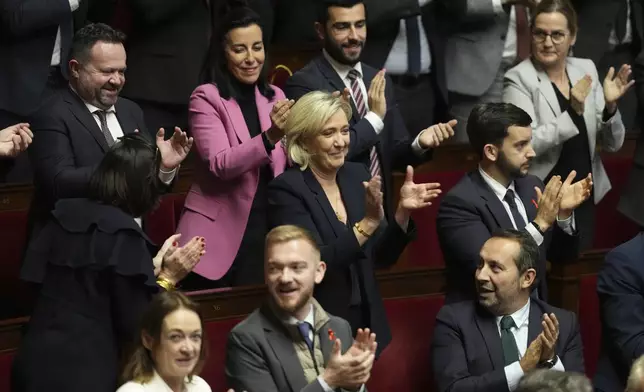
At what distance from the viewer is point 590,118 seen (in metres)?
3.26

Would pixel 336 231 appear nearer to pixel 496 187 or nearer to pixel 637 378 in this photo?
pixel 496 187

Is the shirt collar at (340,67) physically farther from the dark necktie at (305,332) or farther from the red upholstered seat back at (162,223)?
the dark necktie at (305,332)

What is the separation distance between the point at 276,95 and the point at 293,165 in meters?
0.25

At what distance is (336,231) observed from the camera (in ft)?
8.55

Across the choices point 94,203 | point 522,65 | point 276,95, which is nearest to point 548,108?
point 522,65

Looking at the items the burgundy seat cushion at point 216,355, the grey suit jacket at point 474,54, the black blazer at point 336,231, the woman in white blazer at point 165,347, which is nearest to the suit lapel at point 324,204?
the black blazer at point 336,231

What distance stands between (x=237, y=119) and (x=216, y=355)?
51cm

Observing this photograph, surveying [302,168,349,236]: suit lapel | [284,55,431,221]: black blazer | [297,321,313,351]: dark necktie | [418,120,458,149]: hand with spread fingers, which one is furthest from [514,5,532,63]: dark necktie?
[297,321,313,351]: dark necktie

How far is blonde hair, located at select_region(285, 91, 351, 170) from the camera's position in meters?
2.64

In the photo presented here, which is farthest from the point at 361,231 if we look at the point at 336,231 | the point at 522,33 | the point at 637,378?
the point at 522,33

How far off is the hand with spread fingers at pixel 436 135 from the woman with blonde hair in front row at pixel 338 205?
232 mm

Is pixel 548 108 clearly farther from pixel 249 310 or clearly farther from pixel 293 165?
pixel 249 310

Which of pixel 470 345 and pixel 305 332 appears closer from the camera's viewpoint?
pixel 305 332

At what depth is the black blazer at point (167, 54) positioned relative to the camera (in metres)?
3.13
